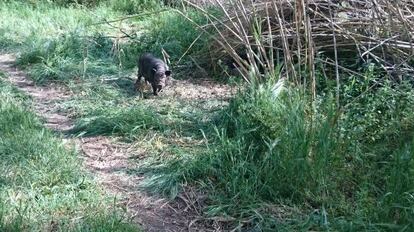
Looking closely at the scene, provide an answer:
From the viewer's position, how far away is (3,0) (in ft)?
38.6

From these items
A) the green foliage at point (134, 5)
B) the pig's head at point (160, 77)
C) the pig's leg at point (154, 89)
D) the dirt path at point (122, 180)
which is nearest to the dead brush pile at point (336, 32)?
the pig's head at point (160, 77)

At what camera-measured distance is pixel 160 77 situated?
21.5 ft

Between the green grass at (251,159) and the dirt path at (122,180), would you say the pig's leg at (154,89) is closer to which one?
the green grass at (251,159)

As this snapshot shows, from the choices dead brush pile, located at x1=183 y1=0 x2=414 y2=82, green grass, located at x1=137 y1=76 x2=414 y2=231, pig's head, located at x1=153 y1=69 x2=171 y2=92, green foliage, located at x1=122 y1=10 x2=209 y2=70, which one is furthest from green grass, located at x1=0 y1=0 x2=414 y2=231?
green foliage, located at x1=122 y1=10 x2=209 y2=70

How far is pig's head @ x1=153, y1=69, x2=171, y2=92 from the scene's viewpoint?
6492mm

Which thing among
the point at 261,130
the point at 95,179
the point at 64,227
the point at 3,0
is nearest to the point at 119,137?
the point at 95,179

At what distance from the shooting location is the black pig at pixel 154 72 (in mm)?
6514

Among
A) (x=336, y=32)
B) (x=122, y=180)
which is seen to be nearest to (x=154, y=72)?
(x=336, y=32)

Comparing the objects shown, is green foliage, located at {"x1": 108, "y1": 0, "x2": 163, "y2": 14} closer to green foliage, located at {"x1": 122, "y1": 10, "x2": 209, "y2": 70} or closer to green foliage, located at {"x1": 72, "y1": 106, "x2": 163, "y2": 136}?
green foliage, located at {"x1": 122, "y1": 10, "x2": 209, "y2": 70}

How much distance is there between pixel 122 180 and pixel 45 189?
0.62m

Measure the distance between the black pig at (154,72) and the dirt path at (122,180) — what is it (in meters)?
0.87

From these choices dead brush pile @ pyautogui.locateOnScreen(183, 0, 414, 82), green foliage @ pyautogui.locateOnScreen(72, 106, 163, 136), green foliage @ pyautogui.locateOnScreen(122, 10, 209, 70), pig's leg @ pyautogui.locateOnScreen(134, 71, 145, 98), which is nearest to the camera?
dead brush pile @ pyautogui.locateOnScreen(183, 0, 414, 82)

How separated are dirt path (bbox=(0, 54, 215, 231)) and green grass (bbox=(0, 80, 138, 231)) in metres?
0.15

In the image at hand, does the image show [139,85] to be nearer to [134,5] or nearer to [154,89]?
[154,89]
